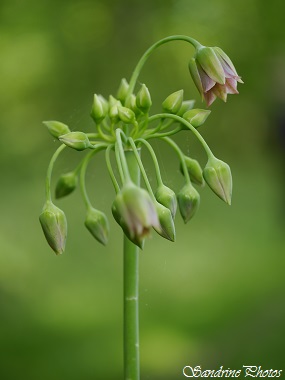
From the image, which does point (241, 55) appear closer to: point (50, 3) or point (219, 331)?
point (50, 3)

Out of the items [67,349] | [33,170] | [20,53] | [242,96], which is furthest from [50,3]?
[67,349]

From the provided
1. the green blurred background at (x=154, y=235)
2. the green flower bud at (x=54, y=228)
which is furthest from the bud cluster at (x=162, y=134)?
the green blurred background at (x=154, y=235)

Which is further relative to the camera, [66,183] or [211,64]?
[66,183]

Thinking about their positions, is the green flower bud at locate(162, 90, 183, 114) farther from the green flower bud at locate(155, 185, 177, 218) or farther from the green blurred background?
the green blurred background

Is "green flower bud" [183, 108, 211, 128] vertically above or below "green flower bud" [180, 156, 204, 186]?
above

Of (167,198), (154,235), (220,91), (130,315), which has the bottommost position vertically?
(130,315)

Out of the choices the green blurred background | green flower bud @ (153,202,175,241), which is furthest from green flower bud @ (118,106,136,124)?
the green blurred background

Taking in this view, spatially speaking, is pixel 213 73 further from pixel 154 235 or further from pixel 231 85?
pixel 154 235

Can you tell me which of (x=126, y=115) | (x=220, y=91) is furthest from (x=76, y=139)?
(x=220, y=91)
